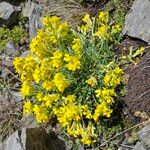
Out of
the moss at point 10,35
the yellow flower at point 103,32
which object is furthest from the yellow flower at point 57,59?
the moss at point 10,35

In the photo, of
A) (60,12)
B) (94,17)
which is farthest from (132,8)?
(60,12)

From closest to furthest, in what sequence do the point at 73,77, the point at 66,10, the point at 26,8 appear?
the point at 73,77
the point at 66,10
the point at 26,8

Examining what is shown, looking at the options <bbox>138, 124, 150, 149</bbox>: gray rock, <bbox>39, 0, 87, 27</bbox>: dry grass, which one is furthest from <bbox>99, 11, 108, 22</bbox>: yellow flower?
<bbox>138, 124, 150, 149</bbox>: gray rock

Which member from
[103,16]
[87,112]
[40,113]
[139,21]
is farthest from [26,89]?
→ [139,21]

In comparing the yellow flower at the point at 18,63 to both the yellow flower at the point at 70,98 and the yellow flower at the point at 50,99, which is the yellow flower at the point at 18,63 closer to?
the yellow flower at the point at 50,99

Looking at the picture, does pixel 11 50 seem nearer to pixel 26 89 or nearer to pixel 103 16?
pixel 26 89
